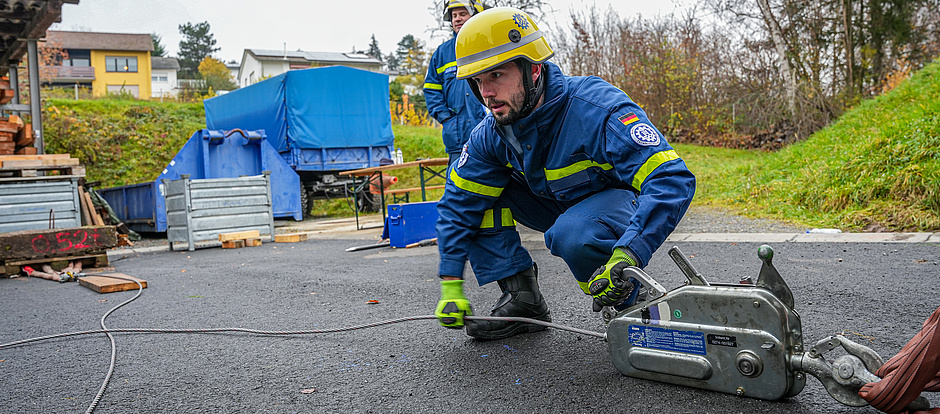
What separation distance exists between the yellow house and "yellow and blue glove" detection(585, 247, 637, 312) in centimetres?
6357

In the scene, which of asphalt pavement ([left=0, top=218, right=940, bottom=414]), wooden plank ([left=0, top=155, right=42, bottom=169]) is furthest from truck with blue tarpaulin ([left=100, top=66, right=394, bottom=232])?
asphalt pavement ([left=0, top=218, right=940, bottom=414])

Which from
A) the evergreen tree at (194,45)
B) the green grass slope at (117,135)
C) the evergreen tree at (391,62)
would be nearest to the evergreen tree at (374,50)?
the evergreen tree at (391,62)

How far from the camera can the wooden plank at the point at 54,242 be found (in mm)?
6055

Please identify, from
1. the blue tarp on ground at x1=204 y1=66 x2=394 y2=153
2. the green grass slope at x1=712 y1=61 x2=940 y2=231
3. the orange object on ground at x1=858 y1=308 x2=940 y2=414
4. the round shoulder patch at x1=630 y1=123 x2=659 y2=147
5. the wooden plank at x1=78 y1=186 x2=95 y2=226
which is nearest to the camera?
the orange object on ground at x1=858 y1=308 x2=940 y2=414

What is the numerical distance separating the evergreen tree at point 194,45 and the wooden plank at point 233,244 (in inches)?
2778

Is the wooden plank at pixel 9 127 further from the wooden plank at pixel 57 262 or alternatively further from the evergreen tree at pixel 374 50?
the evergreen tree at pixel 374 50

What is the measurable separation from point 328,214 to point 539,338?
42.4ft

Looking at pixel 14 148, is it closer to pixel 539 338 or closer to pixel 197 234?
pixel 197 234

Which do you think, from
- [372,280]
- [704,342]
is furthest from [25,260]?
[704,342]

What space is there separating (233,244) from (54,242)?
7.52 feet

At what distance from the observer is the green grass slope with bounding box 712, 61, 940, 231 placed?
571 cm

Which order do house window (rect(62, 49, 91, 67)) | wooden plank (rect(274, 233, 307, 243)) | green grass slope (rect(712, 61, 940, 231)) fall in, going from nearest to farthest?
green grass slope (rect(712, 61, 940, 231)) → wooden plank (rect(274, 233, 307, 243)) → house window (rect(62, 49, 91, 67))

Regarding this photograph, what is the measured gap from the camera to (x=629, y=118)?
216 centimetres

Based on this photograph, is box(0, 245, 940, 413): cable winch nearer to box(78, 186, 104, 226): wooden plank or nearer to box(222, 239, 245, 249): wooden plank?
box(222, 239, 245, 249): wooden plank
